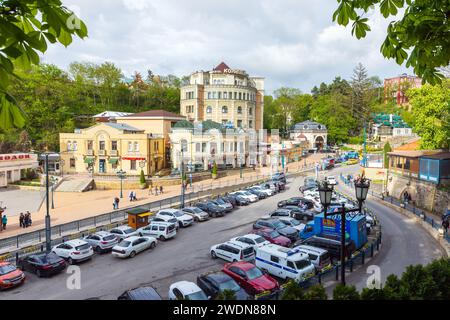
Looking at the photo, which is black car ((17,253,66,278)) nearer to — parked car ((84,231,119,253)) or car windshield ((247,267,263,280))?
parked car ((84,231,119,253))

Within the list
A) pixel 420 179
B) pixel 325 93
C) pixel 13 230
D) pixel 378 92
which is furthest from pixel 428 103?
pixel 378 92

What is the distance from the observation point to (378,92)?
4948 inches

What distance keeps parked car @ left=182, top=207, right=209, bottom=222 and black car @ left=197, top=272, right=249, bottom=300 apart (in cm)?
1437

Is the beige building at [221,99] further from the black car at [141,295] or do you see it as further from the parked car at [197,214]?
the black car at [141,295]

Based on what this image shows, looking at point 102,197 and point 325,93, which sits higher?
point 325,93

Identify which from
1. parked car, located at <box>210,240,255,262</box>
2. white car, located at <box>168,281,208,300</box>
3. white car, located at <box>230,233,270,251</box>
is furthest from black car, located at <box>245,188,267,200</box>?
white car, located at <box>168,281,208,300</box>

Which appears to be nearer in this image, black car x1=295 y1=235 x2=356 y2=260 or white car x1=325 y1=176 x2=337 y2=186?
white car x1=325 y1=176 x2=337 y2=186

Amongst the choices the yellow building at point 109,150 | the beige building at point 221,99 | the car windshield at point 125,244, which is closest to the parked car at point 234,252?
the car windshield at point 125,244

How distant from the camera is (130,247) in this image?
68.8ft

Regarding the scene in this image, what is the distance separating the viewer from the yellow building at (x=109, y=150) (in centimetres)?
5106

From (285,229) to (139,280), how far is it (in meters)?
11.5

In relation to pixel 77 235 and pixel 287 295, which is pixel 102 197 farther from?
pixel 287 295

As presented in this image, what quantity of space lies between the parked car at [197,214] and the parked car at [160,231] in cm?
498

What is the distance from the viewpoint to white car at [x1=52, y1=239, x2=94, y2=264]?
1995 centimetres
